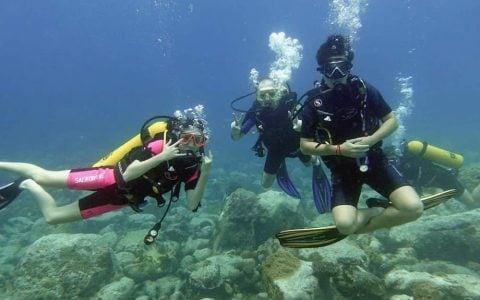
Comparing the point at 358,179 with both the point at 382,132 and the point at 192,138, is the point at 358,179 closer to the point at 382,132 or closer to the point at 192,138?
the point at 382,132

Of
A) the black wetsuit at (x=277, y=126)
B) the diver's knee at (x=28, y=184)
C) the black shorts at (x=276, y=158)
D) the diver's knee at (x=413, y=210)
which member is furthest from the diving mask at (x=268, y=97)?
the diver's knee at (x=28, y=184)

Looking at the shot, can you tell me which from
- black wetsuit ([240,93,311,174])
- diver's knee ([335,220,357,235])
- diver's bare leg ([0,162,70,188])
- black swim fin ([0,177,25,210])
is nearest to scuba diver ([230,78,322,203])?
black wetsuit ([240,93,311,174])

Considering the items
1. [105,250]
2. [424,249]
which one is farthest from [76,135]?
[424,249]

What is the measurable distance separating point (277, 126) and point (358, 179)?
134 inches

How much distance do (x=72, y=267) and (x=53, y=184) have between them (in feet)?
9.74

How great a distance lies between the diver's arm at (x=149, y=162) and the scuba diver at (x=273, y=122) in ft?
9.75

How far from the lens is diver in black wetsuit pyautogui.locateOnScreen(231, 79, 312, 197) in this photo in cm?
882

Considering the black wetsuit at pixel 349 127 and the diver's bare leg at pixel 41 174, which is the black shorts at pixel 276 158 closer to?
the black wetsuit at pixel 349 127

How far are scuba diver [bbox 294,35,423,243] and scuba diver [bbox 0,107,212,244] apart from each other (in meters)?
1.78

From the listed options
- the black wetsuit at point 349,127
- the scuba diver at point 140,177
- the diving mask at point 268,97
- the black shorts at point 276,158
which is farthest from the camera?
the black shorts at point 276,158

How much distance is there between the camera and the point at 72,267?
871 cm

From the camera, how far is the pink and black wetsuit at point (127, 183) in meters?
6.07

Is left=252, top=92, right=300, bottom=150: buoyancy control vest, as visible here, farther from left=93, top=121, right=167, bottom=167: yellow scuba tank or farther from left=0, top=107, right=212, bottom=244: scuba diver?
left=93, top=121, right=167, bottom=167: yellow scuba tank

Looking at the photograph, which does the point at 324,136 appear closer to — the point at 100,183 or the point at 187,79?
the point at 100,183
